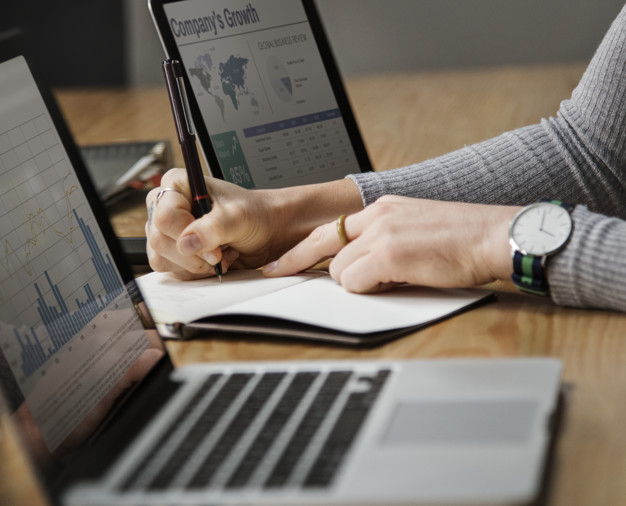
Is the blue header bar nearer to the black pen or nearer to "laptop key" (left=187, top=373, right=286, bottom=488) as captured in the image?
the black pen

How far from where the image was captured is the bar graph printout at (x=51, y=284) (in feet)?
1.88

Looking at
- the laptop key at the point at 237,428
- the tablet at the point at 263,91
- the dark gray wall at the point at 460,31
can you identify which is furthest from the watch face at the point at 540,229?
the dark gray wall at the point at 460,31

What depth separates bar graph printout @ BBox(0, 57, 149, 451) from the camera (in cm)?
57

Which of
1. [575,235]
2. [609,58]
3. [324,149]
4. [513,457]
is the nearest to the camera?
[513,457]

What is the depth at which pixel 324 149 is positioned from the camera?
111 centimetres

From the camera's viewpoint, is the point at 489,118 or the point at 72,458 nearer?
the point at 72,458

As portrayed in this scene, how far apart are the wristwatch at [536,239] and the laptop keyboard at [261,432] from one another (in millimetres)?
220

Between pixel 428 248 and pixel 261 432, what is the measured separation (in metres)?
0.30

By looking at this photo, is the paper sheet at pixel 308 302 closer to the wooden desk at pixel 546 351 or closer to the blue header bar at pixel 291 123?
the wooden desk at pixel 546 351

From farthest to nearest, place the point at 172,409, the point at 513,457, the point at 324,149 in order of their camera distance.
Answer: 1. the point at 324,149
2. the point at 172,409
3. the point at 513,457

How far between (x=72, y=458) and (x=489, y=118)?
1.18 m

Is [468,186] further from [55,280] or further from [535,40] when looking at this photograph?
[535,40]

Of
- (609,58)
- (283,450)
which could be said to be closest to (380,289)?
(283,450)

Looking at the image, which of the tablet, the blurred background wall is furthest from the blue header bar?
the blurred background wall
